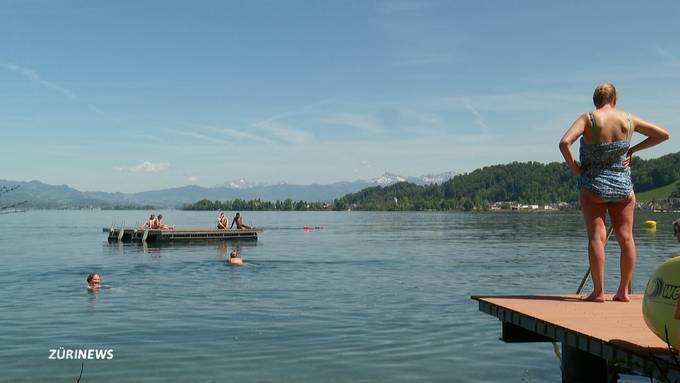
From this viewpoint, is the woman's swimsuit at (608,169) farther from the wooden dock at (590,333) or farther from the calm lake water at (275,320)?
the calm lake water at (275,320)

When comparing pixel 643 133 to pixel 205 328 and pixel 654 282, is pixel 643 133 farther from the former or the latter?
pixel 205 328

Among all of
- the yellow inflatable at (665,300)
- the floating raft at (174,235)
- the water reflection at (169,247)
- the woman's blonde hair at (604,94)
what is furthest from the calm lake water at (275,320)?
the floating raft at (174,235)

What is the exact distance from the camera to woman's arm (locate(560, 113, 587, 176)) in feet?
29.5

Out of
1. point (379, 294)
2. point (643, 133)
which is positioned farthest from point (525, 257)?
point (643, 133)

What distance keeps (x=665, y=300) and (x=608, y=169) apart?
383 centimetres

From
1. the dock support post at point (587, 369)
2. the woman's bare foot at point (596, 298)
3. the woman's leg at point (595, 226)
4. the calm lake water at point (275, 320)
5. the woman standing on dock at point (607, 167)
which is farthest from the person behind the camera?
the calm lake water at point (275, 320)

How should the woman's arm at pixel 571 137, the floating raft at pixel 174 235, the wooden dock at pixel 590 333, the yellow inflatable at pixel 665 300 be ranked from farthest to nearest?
the floating raft at pixel 174 235, the woman's arm at pixel 571 137, the wooden dock at pixel 590 333, the yellow inflatable at pixel 665 300

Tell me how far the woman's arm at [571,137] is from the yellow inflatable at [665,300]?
3083mm

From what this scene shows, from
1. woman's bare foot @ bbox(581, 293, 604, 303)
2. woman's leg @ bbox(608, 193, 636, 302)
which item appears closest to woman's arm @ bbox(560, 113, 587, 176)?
woman's leg @ bbox(608, 193, 636, 302)

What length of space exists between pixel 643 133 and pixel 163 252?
41.0 meters

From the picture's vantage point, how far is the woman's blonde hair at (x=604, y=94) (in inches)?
369

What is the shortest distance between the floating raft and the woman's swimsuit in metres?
50.3

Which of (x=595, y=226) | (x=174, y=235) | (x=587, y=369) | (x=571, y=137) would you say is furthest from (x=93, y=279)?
(x=174, y=235)

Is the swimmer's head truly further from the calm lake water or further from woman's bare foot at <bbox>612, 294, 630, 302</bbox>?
woman's bare foot at <bbox>612, 294, 630, 302</bbox>
